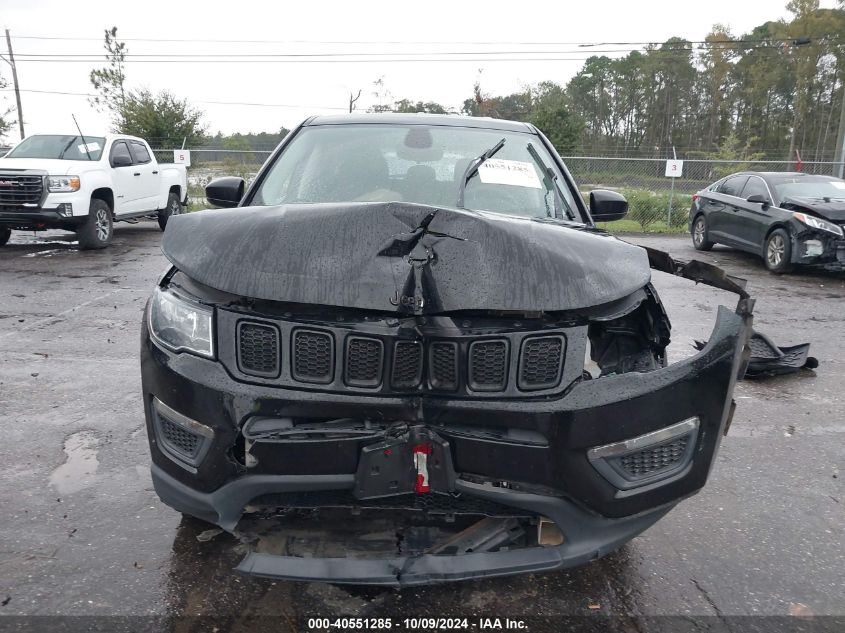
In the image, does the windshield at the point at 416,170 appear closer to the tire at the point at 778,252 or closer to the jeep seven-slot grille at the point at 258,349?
the jeep seven-slot grille at the point at 258,349

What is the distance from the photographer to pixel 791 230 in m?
10.2

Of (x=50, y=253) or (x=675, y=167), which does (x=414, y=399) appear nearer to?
(x=50, y=253)

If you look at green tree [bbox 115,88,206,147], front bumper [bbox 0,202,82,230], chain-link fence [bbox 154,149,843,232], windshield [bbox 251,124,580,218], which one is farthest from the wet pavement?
green tree [bbox 115,88,206,147]

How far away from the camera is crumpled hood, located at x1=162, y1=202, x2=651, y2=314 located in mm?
2078

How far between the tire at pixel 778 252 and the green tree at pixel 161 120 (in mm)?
25766

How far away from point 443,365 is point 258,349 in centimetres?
57

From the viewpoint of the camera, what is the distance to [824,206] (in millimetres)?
10055

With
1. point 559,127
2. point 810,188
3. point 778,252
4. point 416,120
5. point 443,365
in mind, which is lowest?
point 778,252

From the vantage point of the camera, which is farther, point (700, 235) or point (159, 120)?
point (159, 120)

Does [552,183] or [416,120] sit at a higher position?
[416,120]

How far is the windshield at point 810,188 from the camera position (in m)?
10.6

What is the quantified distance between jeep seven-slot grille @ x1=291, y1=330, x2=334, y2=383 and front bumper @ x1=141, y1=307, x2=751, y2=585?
6 centimetres

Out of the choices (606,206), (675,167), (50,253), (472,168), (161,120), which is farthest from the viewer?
(161,120)

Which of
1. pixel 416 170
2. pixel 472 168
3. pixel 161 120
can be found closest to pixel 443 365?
pixel 472 168
